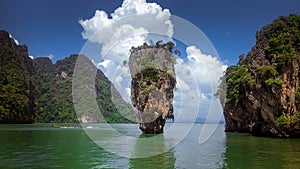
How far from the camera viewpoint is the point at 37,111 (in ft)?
267

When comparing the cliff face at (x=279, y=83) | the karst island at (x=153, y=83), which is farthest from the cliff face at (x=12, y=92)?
the cliff face at (x=279, y=83)

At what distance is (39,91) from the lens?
306 feet

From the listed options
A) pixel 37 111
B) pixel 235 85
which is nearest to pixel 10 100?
pixel 37 111

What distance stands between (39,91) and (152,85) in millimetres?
73895

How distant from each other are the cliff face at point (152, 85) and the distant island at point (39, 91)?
1539 cm

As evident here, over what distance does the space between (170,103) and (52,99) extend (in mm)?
67148

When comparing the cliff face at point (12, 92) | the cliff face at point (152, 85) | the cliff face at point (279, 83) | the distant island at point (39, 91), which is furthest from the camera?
the distant island at point (39, 91)

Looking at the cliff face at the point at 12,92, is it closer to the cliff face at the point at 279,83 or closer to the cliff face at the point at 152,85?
the cliff face at the point at 152,85

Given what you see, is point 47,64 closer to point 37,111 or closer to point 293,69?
point 37,111

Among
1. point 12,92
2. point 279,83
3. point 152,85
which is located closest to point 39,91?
point 12,92

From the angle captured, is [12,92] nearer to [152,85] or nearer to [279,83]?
[152,85]

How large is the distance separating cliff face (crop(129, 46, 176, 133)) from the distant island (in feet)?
50.5

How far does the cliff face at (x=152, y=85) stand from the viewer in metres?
30.5

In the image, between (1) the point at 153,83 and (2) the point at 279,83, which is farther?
(1) the point at 153,83
